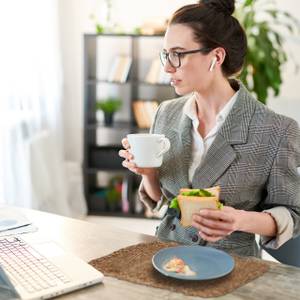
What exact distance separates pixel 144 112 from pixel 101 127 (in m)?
0.36

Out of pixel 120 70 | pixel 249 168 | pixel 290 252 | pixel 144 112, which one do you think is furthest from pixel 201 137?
pixel 120 70

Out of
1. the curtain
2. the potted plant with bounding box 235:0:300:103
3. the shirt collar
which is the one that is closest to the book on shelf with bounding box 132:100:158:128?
the curtain

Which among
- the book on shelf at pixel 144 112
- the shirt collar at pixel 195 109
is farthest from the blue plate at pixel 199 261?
the book on shelf at pixel 144 112

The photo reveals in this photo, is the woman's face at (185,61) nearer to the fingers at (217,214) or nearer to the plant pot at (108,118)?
the fingers at (217,214)

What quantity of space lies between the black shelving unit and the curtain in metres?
0.21

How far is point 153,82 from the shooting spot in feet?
13.6

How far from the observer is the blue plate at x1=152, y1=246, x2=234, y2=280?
120cm

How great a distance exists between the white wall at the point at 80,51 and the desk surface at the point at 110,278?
2.86m

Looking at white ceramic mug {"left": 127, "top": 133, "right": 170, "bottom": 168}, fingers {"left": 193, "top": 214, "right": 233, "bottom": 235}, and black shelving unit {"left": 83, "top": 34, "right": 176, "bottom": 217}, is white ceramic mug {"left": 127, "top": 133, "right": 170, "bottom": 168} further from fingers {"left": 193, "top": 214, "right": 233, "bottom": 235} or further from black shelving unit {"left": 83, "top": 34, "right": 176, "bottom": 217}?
black shelving unit {"left": 83, "top": 34, "right": 176, "bottom": 217}

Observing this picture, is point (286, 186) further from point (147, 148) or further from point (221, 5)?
point (221, 5)

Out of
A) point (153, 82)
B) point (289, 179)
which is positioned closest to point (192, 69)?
point (289, 179)

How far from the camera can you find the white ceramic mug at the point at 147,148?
1.41 meters

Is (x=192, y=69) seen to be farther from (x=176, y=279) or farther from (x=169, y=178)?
(x=176, y=279)

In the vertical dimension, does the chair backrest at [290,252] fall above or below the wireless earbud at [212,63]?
below
